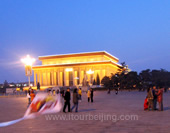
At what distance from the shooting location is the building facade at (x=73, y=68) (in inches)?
3135

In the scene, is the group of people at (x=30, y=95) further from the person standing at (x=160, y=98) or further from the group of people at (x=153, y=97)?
the person standing at (x=160, y=98)

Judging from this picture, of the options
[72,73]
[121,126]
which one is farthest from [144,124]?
[72,73]

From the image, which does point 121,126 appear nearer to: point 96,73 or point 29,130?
point 29,130

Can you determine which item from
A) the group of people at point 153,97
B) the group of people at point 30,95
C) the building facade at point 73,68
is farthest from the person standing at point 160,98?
the building facade at point 73,68

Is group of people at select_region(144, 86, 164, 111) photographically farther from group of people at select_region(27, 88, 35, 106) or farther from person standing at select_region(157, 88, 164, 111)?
group of people at select_region(27, 88, 35, 106)

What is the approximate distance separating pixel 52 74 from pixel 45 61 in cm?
632

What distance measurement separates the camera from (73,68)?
83188mm

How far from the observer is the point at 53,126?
953 centimetres

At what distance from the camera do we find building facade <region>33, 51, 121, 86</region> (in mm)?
79625

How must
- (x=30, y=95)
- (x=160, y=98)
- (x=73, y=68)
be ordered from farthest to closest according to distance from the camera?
(x=73, y=68), (x=30, y=95), (x=160, y=98)

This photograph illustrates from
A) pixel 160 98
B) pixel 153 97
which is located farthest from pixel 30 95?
pixel 160 98

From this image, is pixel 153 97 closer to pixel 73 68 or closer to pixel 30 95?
pixel 30 95

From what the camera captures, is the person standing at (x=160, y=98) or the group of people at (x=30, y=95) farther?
the group of people at (x=30, y=95)

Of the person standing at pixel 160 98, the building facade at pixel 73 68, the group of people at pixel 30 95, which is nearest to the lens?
the person standing at pixel 160 98
